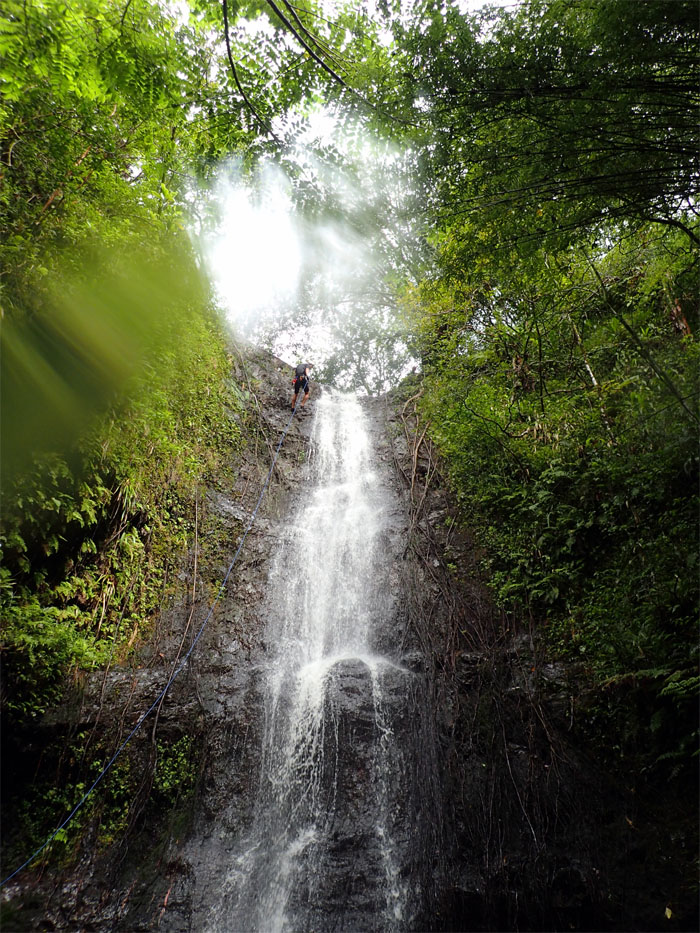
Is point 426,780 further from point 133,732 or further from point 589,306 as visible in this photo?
point 589,306

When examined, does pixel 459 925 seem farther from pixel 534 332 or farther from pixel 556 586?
pixel 534 332

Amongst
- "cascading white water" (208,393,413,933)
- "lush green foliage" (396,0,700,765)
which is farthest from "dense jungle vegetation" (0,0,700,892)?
"cascading white water" (208,393,413,933)

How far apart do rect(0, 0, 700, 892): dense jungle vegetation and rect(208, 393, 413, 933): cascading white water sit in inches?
80.0

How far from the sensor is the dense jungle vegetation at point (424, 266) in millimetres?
2885

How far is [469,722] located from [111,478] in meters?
4.99

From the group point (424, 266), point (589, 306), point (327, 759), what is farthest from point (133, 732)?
point (589, 306)

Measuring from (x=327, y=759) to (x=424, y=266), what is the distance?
6.08m

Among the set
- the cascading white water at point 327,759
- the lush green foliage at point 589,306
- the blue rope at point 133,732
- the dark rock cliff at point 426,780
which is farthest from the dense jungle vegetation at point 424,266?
the cascading white water at point 327,759

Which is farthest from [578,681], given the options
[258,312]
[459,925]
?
[258,312]

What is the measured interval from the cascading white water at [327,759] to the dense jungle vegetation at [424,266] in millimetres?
2031

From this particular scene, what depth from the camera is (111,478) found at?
4.87 m

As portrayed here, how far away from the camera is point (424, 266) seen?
17.4ft

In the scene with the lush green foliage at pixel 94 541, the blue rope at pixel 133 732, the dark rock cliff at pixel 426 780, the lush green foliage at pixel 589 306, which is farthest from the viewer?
the lush green foliage at pixel 94 541

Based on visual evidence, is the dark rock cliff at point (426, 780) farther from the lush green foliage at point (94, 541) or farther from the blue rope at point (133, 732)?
the lush green foliage at point (94, 541)
